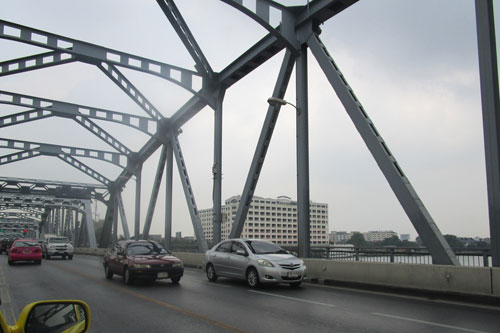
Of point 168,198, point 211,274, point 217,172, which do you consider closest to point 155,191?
point 168,198

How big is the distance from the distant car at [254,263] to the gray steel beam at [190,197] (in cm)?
1205

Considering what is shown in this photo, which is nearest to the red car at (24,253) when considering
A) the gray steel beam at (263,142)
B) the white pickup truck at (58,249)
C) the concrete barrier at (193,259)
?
the white pickup truck at (58,249)

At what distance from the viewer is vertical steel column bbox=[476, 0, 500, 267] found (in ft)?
35.2

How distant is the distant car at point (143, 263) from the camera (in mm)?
13664

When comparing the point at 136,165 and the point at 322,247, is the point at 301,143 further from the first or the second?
the point at 136,165

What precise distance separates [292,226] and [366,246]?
31.1ft

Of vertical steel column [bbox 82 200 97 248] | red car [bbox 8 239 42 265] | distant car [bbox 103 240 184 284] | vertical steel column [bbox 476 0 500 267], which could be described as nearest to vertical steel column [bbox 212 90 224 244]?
distant car [bbox 103 240 184 284]

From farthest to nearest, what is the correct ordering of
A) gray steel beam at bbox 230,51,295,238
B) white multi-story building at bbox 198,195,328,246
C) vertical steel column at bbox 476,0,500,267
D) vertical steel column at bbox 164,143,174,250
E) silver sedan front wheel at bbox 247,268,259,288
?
vertical steel column at bbox 164,143,174,250 < white multi-story building at bbox 198,195,328,246 < gray steel beam at bbox 230,51,295,238 < silver sedan front wheel at bbox 247,268,259,288 < vertical steel column at bbox 476,0,500,267

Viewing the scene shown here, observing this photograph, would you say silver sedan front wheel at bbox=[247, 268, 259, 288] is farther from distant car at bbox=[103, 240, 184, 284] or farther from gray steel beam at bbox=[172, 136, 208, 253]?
gray steel beam at bbox=[172, 136, 208, 253]

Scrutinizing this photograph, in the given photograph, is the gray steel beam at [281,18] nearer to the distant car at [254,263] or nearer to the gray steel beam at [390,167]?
the gray steel beam at [390,167]

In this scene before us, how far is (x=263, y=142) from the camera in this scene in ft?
68.2

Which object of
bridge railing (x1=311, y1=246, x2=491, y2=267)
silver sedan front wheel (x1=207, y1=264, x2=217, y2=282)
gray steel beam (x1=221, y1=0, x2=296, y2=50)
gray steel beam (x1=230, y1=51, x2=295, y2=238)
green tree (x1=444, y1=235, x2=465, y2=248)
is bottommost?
silver sedan front wheel (x1=207, y1=264, x2=217, y2=282)

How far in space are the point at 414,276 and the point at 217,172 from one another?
1519 centimetres

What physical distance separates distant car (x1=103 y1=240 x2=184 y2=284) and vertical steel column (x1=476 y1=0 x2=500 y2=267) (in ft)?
30.9
